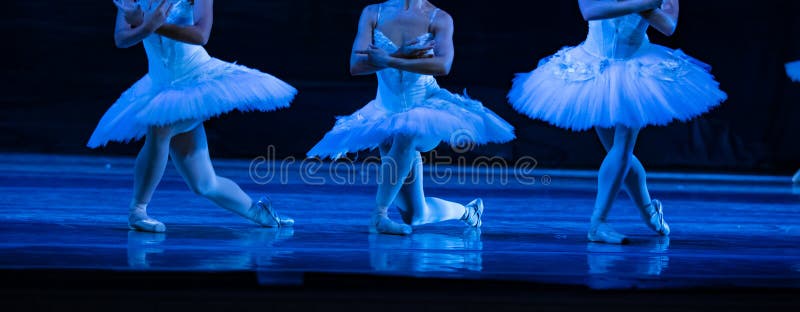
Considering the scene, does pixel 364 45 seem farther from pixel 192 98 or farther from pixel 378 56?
pixel 192 98

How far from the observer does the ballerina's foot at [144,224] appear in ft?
11.1

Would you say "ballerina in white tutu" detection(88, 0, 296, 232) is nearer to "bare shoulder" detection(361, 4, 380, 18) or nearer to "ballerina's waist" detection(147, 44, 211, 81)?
"ballerina's waist" detection(147, 44, 211, 81)

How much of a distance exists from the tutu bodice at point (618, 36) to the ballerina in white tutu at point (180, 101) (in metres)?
1.02

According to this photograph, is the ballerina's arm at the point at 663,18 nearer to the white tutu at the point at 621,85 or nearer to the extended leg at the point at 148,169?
the white tutu at the point at 621,85

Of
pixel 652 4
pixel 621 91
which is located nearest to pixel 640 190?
pixel 621 91

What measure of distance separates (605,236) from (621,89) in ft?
1.54

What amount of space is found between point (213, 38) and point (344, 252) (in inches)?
177

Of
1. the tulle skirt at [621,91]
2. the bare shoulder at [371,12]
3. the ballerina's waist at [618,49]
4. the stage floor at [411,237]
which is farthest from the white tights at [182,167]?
the ballerina's waist at [618,49]

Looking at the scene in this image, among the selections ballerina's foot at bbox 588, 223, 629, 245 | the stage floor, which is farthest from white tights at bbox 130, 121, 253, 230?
ballerina's foot at bbox 588, 223, 629, 245

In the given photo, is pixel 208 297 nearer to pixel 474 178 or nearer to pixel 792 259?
pixel 792 259

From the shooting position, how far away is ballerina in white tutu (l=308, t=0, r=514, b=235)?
3.47 meters

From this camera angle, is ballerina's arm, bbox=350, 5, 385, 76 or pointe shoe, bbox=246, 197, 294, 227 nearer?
ballerina's arm, bbox=350, 5, 385, 76

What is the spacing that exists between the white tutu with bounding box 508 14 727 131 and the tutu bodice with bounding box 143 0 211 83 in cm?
111

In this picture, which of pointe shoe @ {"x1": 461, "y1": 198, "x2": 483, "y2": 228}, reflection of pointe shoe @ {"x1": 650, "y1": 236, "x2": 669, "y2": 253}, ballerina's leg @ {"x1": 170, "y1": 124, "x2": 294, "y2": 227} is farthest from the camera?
pointe shoe @ {"x1": 461, "y1": 198, "x2": 483, "y2": 228}
